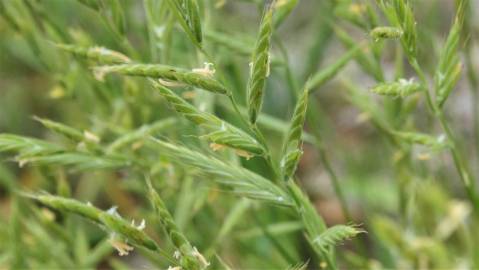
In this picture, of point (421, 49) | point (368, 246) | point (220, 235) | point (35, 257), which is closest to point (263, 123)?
point (220, 235)

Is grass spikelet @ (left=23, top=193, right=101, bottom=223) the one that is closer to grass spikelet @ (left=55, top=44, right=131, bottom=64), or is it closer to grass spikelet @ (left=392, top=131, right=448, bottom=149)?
grass spikelet @ (left=55, top=44, right=131, bottom=64)

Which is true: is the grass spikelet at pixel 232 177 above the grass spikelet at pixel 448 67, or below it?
below

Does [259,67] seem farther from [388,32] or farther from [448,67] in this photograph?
[448,67]

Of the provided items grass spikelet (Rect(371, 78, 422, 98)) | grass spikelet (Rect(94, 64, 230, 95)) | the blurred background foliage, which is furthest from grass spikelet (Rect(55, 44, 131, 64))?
grass spikelet (Rect(371, 78, 422, 98))

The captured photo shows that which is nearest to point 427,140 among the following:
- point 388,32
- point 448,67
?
point 448,67

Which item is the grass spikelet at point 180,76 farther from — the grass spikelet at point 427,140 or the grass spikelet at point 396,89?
the grass spikelet at point 427,140

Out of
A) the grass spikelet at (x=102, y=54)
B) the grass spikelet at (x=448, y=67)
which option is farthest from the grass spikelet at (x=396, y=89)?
the grass spikelet at (x=102, y=54)

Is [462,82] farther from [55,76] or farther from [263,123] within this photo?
[55,76]
